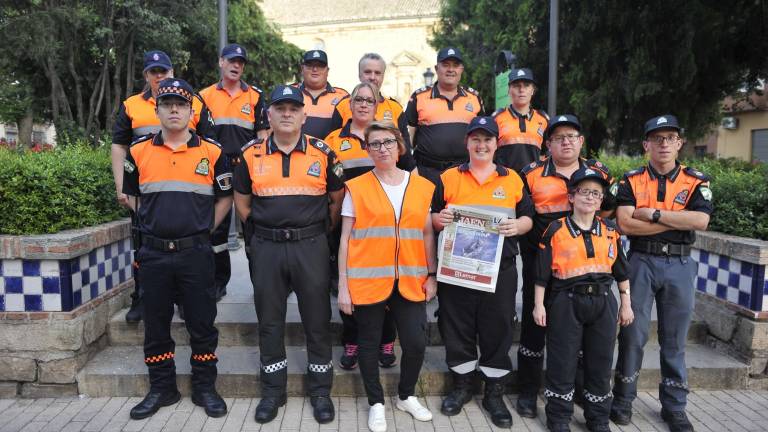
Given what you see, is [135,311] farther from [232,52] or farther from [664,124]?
[664,124]

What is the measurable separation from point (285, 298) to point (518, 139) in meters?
2.44

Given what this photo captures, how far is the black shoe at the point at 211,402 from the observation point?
3.96m

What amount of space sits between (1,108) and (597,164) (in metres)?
19.9

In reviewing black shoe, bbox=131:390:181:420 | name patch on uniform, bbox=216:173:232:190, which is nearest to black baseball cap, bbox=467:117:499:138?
name patch on uniform, bbox=216:173:232:190

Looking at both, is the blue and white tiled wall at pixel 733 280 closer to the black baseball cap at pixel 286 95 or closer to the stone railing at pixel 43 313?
the black baseball cap at pixel 286 95

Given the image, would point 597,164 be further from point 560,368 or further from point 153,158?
point 153,158

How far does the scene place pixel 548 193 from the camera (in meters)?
3.86

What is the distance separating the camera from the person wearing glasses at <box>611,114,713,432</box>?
149 inches

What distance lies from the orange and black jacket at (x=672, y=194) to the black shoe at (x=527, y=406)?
1448 millimetres

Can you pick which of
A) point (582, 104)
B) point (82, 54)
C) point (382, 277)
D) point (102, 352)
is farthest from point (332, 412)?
point (82, 54)

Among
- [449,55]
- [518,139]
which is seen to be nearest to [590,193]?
[518,139]

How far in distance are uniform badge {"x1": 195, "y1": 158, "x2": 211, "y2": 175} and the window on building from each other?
25193 millimetres

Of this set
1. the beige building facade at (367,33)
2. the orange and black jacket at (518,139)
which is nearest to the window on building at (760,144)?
the orange and black jacket at (518,139)

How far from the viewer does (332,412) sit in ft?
12.9
